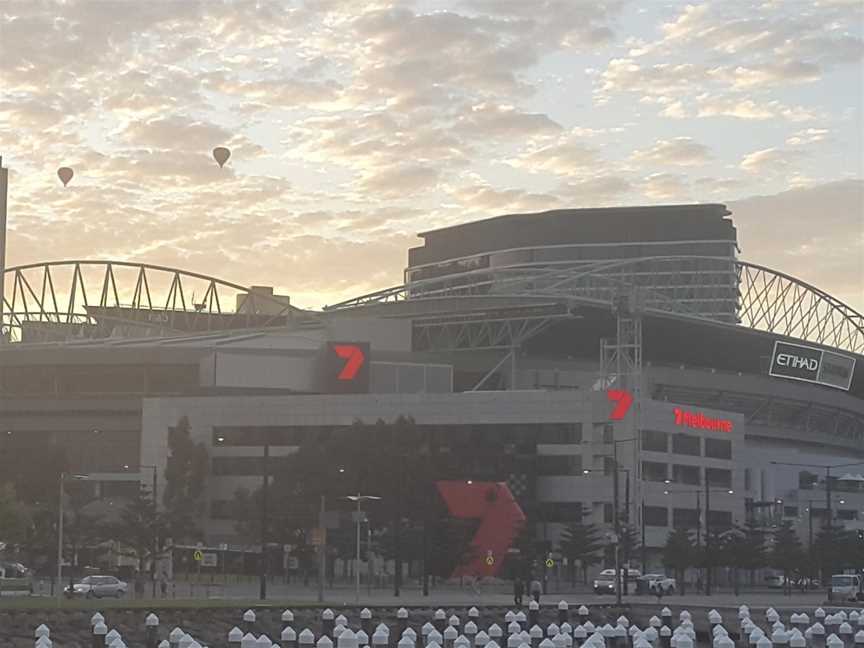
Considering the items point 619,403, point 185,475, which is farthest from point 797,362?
point 185,475

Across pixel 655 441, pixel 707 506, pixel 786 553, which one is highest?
pixel 655 441

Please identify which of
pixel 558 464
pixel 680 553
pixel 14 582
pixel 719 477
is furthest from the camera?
pixel 719 477

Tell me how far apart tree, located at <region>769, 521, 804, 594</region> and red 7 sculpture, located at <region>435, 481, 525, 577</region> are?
24.1 metres

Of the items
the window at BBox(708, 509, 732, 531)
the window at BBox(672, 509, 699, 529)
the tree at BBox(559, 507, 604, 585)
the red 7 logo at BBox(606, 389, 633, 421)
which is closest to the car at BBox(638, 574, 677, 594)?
the tree at BBox(559, 507, 604, 585)

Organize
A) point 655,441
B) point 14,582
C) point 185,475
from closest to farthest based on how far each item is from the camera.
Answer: point 14,582 → point 185,475 → point 655,441

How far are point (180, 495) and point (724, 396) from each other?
7319 cm

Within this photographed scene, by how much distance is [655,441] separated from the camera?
16412cm

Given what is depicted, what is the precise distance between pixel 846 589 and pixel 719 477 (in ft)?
178

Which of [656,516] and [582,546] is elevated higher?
[656,516]

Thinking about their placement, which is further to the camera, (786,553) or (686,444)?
(686,444)

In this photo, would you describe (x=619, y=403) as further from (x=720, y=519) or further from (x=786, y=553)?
(x=786, y=553)

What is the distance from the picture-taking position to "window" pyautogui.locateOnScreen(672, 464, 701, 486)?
546ft

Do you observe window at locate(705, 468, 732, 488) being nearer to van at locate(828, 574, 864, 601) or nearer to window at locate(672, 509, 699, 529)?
window at locate(672, 509, 699, 529)

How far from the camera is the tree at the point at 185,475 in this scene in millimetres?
154750
